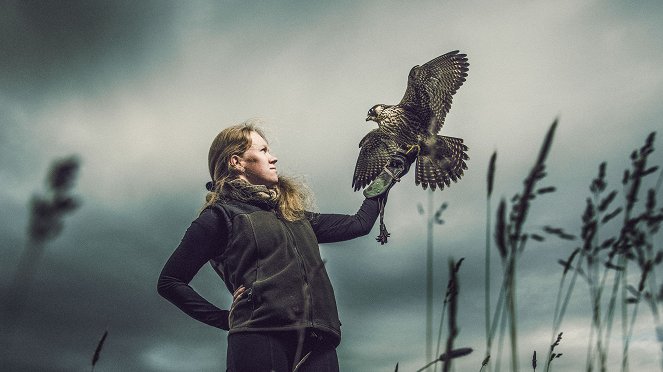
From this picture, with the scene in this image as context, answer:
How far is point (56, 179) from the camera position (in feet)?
2.69

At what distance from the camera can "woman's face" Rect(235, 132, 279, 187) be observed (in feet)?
9.75

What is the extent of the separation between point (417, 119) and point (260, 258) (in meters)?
4.18

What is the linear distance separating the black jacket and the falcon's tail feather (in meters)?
2.61

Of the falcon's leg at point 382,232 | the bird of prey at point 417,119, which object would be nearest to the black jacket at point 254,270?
the falcon's leg at point 382,232

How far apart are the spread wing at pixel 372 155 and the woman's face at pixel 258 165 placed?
10.6 ft

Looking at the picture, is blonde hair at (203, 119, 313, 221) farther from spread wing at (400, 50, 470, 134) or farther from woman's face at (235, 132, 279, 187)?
spread wing at (400, 50, 470, 134)

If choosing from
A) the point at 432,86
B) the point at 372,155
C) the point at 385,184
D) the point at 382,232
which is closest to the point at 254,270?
A: the point at 382,232

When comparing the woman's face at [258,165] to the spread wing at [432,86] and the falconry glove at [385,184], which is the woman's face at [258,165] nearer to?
the falconry glove at [385,184]

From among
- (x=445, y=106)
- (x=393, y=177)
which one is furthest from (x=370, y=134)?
(x=393, y=177)

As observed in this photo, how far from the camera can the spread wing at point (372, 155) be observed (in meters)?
6.31

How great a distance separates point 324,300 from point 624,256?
143 centimetres

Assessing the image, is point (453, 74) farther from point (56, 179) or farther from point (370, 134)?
point (56, 179)

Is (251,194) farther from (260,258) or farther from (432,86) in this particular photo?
(432,86)

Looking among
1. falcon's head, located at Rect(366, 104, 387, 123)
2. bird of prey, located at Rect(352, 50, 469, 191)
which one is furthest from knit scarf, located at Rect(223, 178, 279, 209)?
falcon's head, located at Rect(366, 104, 387, 123)
